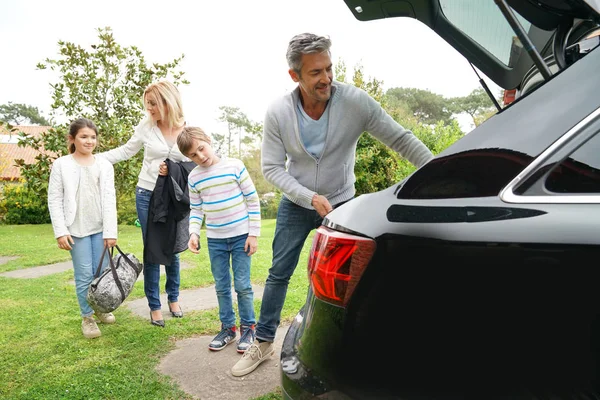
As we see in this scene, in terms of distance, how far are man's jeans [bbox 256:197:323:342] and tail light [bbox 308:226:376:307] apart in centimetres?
142

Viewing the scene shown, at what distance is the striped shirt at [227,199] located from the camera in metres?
3.42

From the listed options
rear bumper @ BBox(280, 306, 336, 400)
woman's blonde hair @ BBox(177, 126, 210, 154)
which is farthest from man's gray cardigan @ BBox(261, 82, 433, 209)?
rear bumper @ BBox(280, 306, 336, 400)

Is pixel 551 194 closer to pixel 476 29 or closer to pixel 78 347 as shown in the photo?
pixel 476 29

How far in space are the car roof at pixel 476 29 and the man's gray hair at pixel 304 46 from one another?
0.71 ft

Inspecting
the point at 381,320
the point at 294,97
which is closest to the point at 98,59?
the point at 294,97

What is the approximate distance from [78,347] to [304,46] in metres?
2.81

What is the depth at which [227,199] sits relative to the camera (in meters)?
3.45

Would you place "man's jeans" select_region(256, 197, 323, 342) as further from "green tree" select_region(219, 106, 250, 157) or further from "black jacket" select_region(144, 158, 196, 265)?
"green tree" select_region(219, 106, 250, 157)

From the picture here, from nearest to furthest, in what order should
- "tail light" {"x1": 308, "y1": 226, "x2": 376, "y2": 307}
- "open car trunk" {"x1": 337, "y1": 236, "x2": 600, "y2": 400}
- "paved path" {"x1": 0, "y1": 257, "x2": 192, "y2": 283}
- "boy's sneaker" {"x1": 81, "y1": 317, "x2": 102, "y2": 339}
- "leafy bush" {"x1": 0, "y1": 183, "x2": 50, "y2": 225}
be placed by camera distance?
"open car trunk" {"x1": 337, "y1": 236, "x2": 600, "y2": 400}
"tail light" {"x1": 308, "y1": 226, "x2": 376, "y2": 307}
"boy's sneaker" {"x1": 81, "y1": 317, "x2": 102, "y2": 339}
"paved path" {"x1": 0, "y1": 257, "x2": 192, "y2": 283}
"leafy bush" {"x1": 0, "y1": 183, "x2": 50, "y2": 225}

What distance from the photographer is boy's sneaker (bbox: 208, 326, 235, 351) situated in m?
3.48

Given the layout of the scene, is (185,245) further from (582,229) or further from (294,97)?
(582,229)

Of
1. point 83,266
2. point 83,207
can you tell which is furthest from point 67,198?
point 83,266

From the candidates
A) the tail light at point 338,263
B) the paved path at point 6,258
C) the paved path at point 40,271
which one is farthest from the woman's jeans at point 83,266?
Answer: the paved path at point 6,258

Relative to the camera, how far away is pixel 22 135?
1325cm
